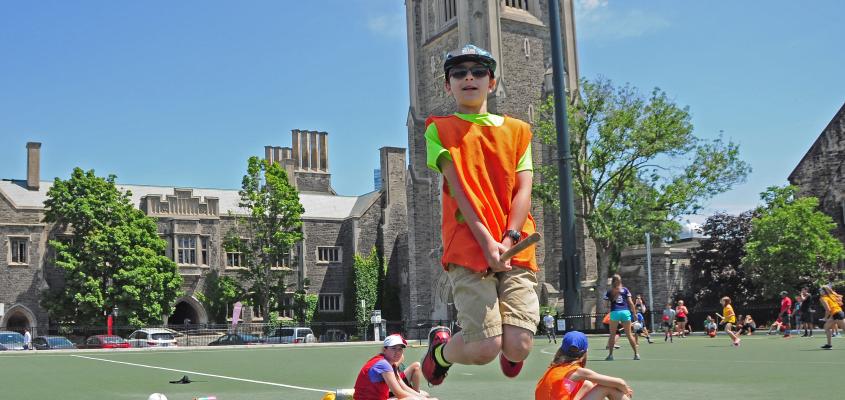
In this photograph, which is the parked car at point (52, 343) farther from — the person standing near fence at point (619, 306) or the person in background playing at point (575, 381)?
the person in background playing at point (575, 381)

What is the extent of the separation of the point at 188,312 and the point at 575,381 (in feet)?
181

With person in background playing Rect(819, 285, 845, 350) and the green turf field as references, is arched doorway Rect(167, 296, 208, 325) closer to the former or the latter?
the green turf field

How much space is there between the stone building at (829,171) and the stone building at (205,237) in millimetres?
27039

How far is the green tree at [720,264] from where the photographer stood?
4906 centimetres

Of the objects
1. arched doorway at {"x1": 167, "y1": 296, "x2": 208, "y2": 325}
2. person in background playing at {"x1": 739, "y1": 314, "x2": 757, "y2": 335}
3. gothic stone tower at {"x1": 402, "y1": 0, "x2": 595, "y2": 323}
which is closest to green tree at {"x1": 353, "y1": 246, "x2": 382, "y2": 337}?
gothic stone tower at {"x1": 402, "y1": 0, "x2": 595, "y2": 323}

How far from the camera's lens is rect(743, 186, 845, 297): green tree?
44.4 meters

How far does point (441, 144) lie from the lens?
5242 mm

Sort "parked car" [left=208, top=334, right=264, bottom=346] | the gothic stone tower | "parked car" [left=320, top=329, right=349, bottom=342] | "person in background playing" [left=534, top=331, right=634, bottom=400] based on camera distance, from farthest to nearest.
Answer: the gothic stone tower → "parked car" [left=320, top=329, right=349, bottom=342] → "parked car" [left=208, top=334, right=264, bottom=346] → "person in background playing" [left=534, top=331, right=634, bottom=400]

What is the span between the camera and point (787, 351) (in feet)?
63.4

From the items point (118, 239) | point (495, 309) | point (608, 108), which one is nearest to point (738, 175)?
point (608, 108)

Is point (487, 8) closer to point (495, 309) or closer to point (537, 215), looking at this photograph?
point (537, 215)

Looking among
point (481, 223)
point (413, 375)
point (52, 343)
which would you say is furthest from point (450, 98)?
point (481, 223)

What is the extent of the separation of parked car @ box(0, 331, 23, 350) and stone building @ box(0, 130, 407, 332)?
19.2ft

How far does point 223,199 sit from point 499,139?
204 feet
